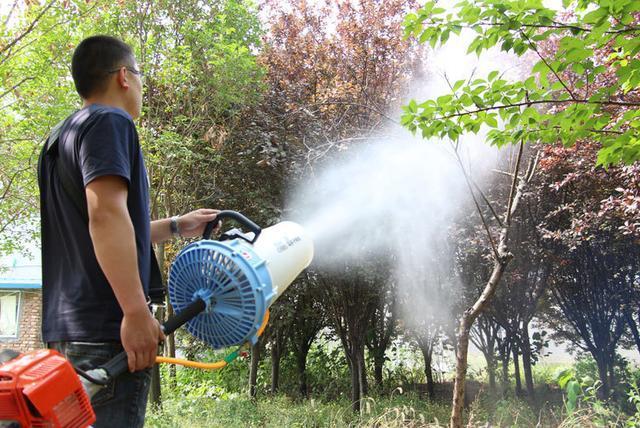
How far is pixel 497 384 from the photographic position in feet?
23.1

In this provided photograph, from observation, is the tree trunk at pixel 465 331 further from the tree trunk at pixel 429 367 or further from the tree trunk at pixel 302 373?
the tree trunk at pixel 302 373

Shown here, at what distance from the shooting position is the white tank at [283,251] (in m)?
1.47

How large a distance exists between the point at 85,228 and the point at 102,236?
0.18m

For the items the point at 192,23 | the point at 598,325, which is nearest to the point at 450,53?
the point at 192,23

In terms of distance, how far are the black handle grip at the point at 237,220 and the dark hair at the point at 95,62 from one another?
1.70 ft

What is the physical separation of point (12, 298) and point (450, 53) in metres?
12.1

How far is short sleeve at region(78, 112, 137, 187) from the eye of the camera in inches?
46.6

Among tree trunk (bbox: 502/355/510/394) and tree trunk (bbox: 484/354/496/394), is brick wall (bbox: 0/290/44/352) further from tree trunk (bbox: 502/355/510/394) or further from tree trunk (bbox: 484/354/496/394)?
tree trunk (bbox: 502/355/510/394)

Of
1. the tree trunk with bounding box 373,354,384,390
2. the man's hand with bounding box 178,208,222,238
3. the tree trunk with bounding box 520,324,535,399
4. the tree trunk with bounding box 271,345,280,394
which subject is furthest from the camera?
the tree trunk with bounding box 373,354,384,390

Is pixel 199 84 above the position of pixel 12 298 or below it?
above

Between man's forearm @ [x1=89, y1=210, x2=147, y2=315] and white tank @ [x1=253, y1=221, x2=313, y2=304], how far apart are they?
0.36m

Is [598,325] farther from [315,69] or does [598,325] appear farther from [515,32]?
[515,32]

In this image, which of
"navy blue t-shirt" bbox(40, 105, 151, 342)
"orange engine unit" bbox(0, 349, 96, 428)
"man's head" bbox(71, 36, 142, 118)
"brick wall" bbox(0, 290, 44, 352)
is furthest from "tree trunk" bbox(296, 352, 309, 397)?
"brick wall" bbox(0, 290, 44, 352)

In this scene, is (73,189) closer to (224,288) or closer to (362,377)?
(224,288)
